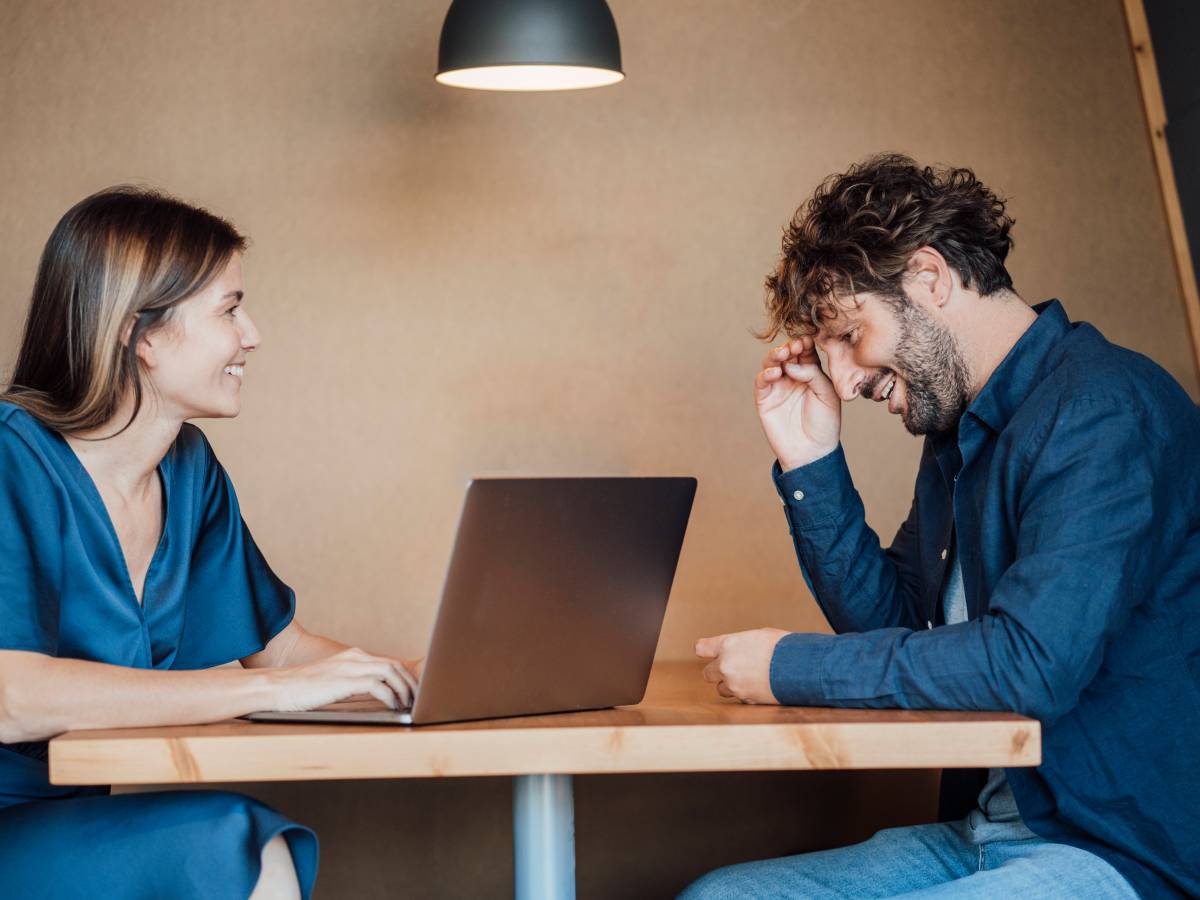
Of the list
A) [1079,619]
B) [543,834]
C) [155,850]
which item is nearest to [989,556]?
[1079,619]

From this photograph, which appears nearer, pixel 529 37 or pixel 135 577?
pixel 135 577

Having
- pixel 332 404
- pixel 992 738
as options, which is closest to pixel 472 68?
pixel 332 404

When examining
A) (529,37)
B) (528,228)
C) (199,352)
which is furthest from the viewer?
(528,228)

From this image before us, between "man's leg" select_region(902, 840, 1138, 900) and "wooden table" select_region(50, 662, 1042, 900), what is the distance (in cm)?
26

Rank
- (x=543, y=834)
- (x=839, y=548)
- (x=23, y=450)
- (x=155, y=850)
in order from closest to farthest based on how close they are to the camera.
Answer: (x=155, y=850)
(x=543, y=834)
(x=23, y=450)
(x=839, y=548)

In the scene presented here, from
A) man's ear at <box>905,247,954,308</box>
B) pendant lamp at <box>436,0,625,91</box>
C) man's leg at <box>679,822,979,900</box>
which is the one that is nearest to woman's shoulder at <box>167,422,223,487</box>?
pendant lamp at <box>436,0,625,91</box>

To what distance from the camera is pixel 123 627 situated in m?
1.68

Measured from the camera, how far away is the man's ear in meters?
1.76

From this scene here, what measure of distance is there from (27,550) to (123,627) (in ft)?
0.63

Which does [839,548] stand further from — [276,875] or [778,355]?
[276,875]

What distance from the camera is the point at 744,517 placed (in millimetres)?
3037

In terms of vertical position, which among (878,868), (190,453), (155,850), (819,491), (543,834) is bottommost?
(878,868)

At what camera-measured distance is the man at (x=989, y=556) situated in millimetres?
1388

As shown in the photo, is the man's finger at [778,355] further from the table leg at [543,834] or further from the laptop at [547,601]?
the table leg at [543,834]
